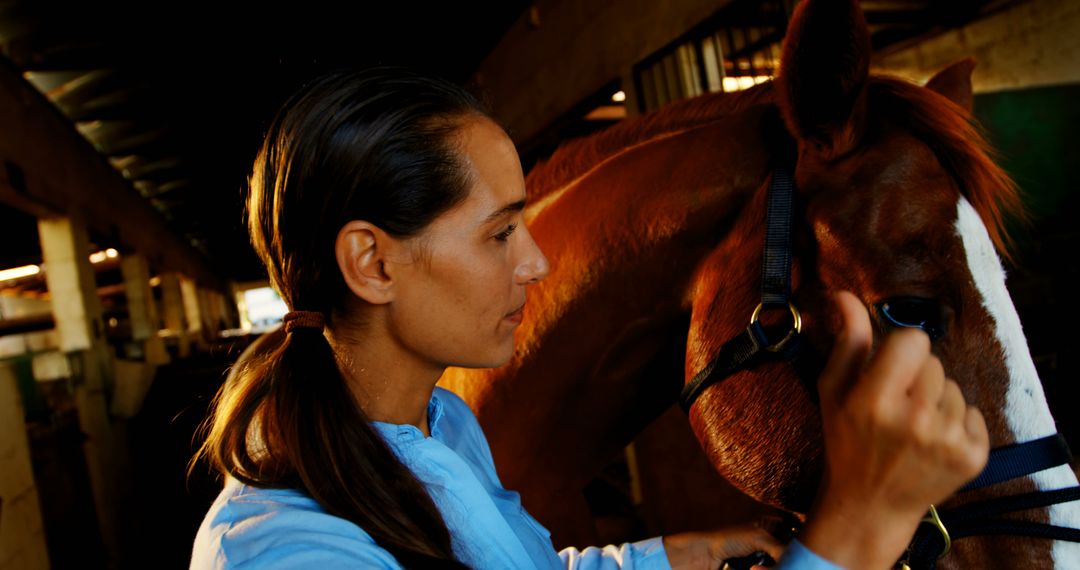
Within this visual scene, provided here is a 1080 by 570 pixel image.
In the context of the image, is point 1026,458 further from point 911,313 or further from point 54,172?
point 54,172

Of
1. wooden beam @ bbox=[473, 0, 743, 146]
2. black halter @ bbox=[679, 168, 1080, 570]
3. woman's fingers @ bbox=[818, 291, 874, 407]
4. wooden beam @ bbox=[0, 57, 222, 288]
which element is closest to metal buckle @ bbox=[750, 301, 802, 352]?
black halter @ bbox=[679, 168, 1080, 570]

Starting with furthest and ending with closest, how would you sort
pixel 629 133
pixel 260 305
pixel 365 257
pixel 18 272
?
pixel 260 305
pixel 18 272
pixel 629 133
pixel 365 257

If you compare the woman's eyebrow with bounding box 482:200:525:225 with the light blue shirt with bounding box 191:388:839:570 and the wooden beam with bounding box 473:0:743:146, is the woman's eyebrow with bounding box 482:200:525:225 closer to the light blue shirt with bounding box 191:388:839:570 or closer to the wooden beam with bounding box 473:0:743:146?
the light blue shirt with bounding box 191:388:839:570

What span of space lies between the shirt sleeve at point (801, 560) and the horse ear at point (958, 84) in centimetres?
114

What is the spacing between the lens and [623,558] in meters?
1.27

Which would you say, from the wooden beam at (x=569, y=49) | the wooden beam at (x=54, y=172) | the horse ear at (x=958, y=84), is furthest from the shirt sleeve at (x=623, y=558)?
the wooden beam at (x=54, y=172)

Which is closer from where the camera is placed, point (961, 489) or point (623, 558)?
Result: point (961, 489)

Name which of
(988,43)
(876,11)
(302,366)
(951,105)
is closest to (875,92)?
(951,105)

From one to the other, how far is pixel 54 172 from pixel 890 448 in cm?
784

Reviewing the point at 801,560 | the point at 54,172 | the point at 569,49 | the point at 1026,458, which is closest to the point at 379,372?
the point at 801,560

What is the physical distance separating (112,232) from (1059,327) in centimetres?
1039

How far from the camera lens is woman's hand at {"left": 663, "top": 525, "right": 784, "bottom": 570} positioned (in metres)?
1.21

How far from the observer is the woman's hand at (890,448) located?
0.56 meters

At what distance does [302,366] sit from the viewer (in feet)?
2.95
